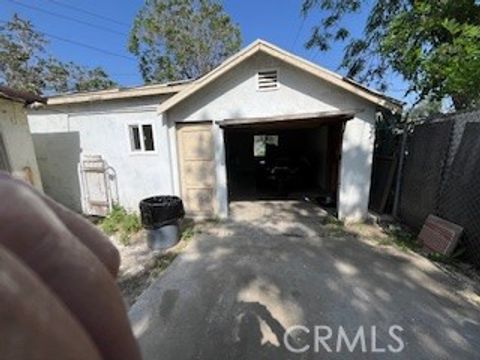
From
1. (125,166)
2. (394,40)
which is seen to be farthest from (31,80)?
(394,40)

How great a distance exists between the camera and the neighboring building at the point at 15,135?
528cm

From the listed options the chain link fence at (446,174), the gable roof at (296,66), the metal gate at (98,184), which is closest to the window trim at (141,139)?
the gable roof at (296,66)

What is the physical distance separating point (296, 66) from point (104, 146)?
17.2 feet

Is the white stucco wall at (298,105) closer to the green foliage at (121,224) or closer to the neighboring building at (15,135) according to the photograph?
the green foliage at (121,224)

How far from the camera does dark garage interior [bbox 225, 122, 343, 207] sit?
8798mm

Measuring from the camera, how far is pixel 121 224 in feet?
21.9

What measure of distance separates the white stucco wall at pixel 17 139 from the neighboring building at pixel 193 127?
4.65 feet

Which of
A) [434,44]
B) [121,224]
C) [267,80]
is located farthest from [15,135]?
[434,44]

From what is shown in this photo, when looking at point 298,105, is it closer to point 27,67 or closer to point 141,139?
point 141,139

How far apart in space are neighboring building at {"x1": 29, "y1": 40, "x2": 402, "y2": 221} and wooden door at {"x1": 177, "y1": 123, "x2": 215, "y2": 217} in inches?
1.0

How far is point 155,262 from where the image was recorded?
4.79 metres

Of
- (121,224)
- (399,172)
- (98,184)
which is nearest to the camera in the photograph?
(399,172)

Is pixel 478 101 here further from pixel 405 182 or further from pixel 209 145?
pixel 209 145

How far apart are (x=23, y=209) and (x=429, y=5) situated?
732cm
